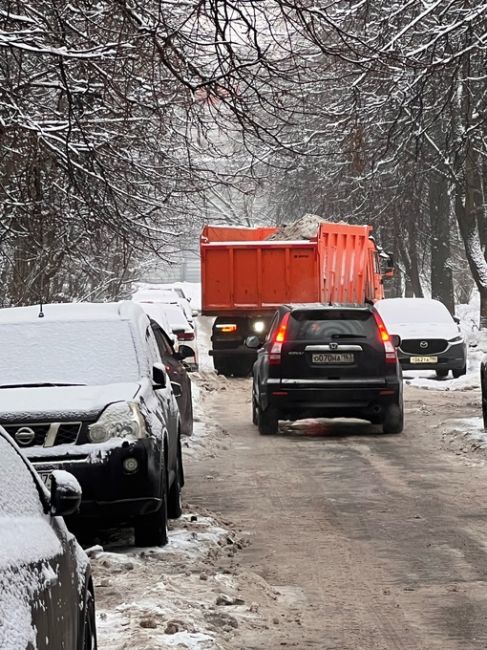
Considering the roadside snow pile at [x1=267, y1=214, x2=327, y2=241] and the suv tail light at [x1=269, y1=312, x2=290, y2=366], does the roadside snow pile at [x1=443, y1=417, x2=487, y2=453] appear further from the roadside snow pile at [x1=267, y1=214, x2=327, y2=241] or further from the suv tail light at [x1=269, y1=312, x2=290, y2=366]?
the roadside snow pile at [x1=267, y1=214, x2=327, y2=241]

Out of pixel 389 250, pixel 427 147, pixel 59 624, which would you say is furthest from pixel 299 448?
pixel 389 250

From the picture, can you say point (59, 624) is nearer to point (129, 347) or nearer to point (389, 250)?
point (129, 347)

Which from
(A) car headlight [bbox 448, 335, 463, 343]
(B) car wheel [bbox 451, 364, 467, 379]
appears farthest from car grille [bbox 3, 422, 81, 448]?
(B) car wheel [bbox 451, 364, 467, 379]

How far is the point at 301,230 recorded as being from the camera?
31.4m

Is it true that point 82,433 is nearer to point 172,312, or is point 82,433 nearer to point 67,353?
point 67,353

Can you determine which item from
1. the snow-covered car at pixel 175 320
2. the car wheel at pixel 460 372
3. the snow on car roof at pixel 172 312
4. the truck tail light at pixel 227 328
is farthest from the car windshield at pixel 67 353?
the truck tail light at pixel 227 328

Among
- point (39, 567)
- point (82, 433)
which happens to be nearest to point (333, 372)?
point (82, 433)

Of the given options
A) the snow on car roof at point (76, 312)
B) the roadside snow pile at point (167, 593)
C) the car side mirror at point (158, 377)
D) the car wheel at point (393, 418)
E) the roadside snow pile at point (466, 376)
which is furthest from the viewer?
the roadside snow pile at point (466, 376)

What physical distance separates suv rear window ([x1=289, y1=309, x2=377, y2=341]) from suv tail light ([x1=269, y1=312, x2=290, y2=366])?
84mm

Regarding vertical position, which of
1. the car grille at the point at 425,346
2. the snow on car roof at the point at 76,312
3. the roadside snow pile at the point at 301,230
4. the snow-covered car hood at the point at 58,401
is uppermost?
the roadside snow pile at the point at 301,230

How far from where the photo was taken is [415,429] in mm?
18344

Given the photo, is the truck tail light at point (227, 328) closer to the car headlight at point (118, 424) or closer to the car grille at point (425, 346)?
the car grille at point (425, 346)

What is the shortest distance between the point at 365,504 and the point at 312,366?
20.7 feet

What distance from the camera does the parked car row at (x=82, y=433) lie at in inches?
182
